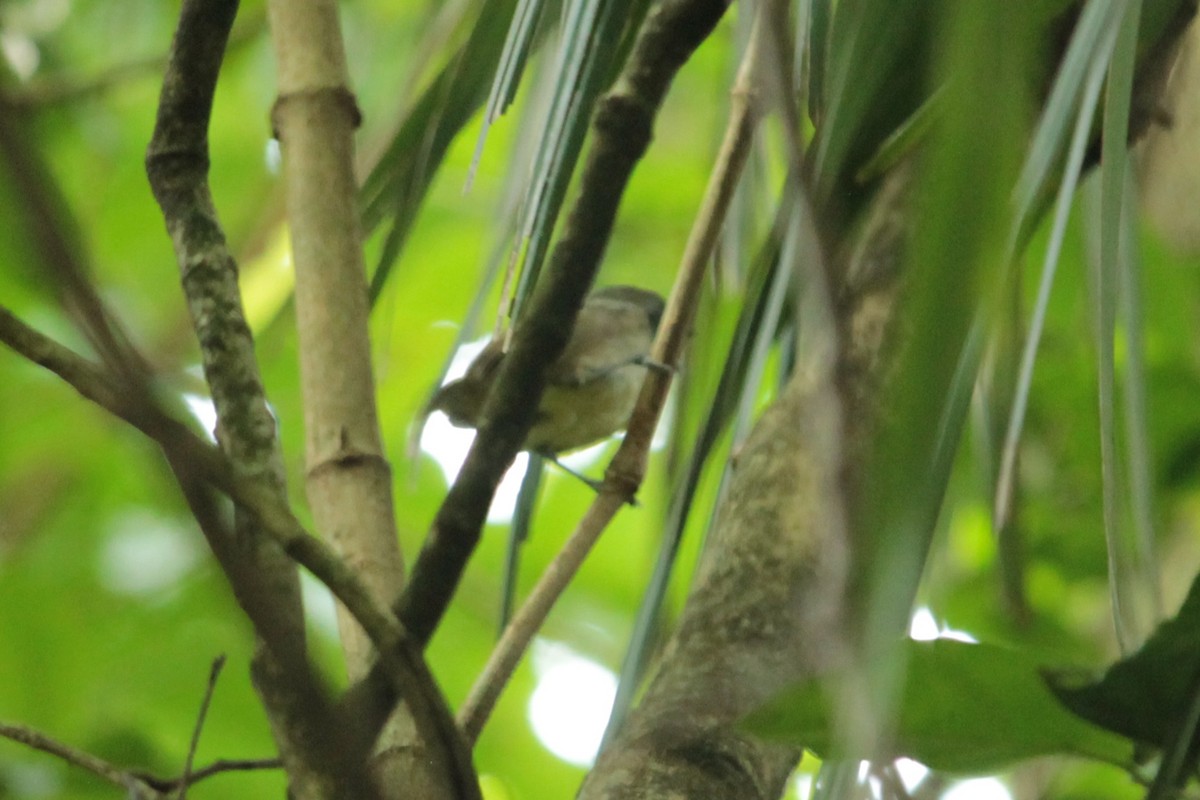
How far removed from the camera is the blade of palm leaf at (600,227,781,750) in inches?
45.2

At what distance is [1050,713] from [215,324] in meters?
0.58

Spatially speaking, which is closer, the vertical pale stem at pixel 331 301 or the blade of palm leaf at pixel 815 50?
the blade of palm leaf at pixel 815 50

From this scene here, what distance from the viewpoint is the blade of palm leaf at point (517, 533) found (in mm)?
1365

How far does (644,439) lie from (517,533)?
0.59ft

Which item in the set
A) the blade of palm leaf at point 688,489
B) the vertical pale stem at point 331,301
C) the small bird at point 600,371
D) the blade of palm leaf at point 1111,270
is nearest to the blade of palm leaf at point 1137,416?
the blade of palm leaf at point 1111,270

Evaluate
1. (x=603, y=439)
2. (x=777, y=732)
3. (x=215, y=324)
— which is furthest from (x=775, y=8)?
(x=603, y=439)

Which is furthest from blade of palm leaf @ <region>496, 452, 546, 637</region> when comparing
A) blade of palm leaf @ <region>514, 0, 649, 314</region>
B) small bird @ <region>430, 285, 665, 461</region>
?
small bird @ <region>430, 285, 665, 461</region>

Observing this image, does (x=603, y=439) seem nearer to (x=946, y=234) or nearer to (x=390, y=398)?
(x=390, y=398)

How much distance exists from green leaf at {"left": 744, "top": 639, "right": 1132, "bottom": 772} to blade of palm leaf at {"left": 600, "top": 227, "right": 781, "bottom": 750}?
352mm

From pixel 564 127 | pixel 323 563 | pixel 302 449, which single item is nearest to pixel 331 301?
pixel 564 127

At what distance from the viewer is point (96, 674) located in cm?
197

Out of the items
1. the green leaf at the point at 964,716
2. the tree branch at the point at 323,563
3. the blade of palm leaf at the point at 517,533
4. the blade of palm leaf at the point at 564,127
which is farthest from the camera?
the blade of palm leaf at the point at 517,533

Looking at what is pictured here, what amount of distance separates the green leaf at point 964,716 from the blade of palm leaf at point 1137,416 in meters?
0.11

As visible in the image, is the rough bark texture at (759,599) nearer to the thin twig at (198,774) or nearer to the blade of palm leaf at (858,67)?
the blade of palm leaf at (858,67)
